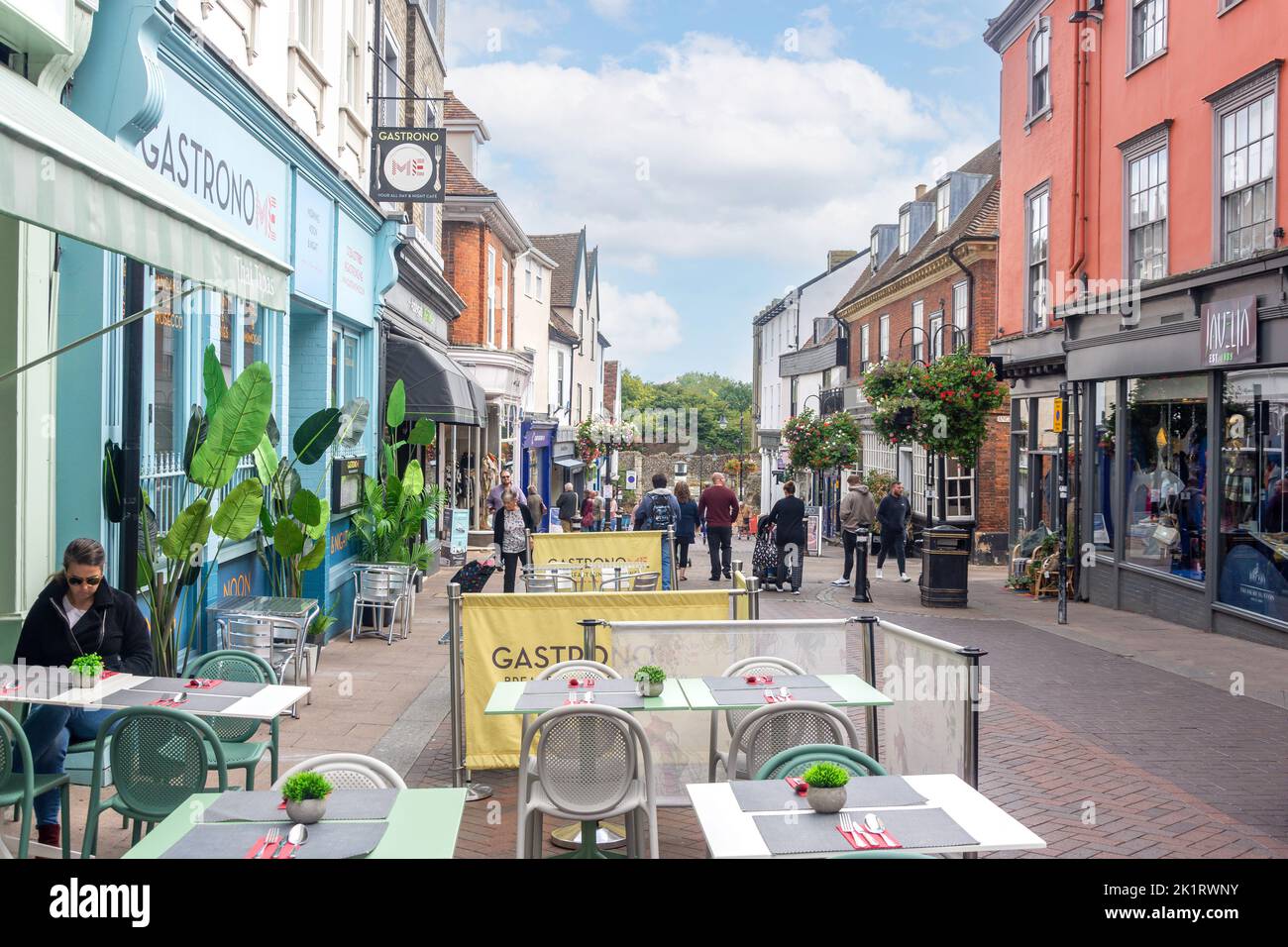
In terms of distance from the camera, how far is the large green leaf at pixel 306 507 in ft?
33.8

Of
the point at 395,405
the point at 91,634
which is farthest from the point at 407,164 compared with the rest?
the point at 91,634

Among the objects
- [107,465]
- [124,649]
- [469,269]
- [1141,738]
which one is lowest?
[1141,738]

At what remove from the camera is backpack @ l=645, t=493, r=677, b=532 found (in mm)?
18609

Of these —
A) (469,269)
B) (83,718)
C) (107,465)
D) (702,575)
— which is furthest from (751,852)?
(469,269)

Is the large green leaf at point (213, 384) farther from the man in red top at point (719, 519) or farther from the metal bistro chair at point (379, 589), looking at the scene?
the man in red top at point (719, 519)

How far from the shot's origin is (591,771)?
5.17 metres

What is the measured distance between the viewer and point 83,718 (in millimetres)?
5941

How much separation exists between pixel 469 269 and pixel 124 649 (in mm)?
23591

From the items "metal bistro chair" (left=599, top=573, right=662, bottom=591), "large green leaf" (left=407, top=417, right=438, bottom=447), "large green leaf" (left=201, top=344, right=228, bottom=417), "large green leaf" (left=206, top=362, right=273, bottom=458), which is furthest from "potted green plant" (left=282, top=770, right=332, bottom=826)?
"large green leaf" (left=407, top=417, right=438, bottom=447)

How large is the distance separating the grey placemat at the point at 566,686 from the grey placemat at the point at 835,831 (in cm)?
204

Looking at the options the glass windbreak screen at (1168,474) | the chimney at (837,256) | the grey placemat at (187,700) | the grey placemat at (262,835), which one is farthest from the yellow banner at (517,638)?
the chimney at (837,256)

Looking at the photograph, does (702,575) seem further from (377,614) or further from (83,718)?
(83,718)

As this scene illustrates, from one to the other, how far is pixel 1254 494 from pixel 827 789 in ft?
35.9

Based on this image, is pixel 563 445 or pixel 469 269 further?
pixel 563 445
